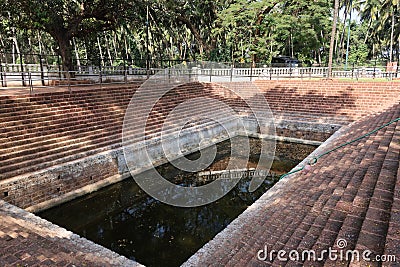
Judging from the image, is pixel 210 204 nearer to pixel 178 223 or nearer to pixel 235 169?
pixel 178 223

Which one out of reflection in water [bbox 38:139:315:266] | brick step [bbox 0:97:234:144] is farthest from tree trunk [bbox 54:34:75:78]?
reflection in water [bbox 38:139:315:266]

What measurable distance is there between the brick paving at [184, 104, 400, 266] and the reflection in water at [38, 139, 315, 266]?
68.2 inches

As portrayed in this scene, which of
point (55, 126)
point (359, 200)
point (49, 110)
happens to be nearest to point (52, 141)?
point (55, 126)

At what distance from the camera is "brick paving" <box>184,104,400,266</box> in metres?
2.47

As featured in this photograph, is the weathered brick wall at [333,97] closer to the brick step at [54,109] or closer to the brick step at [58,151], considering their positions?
the brick step at [54,109]

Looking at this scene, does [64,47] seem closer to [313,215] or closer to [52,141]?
[52,141]

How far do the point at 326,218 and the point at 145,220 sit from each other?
4242 millimetres

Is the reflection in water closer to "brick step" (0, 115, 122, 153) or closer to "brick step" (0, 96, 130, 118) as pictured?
"brick step" (0, 115, 122, 153)

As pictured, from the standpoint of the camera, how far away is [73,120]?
28.8 ft

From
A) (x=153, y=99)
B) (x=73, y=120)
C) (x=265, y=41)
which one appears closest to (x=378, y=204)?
(x=73, y=120)

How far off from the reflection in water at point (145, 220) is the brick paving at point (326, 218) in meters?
1.73

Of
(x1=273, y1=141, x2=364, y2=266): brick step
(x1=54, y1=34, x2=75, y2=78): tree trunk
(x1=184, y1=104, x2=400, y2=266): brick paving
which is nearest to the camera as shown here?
(x1=184, y1=104, x2=400, y2=266): brick paving

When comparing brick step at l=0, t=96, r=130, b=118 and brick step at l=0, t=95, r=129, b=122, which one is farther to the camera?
brick step at l=0, t=96, r=130, b=118

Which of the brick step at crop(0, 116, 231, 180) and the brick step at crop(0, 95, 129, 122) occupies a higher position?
the brick step at crop(0, 95, 129, 122)
